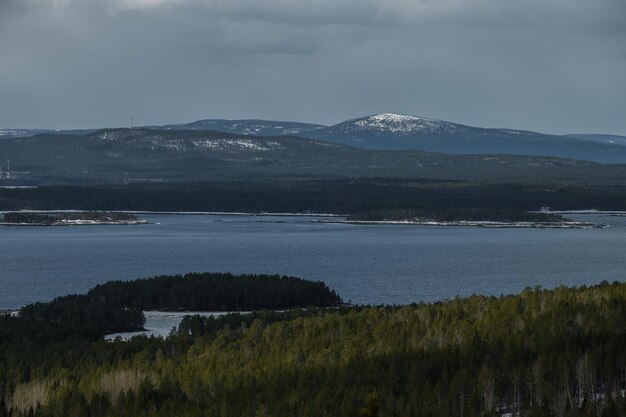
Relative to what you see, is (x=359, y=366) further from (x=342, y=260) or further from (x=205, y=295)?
(x=342, y=260)

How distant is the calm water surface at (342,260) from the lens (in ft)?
384

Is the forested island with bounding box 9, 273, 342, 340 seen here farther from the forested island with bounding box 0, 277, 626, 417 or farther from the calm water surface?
the forested island with bounding box 0, 277, 626, 417

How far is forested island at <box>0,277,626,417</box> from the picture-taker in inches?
1859

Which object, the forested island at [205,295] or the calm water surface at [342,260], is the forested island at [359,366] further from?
the calm water surface at [342,260]

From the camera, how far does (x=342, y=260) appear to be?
148 m

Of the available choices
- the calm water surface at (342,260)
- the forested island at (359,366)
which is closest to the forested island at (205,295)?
the calm water surface at (342,260)

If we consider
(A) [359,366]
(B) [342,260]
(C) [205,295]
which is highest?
(A) [359,366]

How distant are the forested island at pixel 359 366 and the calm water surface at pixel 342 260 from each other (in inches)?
1375

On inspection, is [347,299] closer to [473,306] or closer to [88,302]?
[88,302]

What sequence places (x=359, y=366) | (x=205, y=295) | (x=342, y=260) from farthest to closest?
(x=342, y=260), (x=205, y=295), (x=359, y=366)

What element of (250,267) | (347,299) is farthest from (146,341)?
(250,267)

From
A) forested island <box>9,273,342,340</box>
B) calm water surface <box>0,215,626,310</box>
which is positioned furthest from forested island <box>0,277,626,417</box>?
calm water surface <box>0,215,626,310</box>

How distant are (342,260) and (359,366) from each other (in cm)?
9392

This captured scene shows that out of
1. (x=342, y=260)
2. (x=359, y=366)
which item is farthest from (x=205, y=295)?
(x=342, y=260)
